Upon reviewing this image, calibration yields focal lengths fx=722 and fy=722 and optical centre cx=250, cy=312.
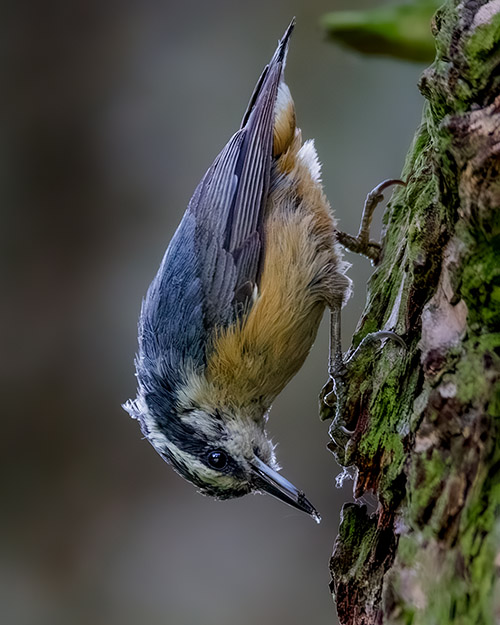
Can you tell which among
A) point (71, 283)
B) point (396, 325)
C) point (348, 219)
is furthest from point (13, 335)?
point (396, 325)

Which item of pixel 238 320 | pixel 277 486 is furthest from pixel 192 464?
pixel 238 320

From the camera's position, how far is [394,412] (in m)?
1.63

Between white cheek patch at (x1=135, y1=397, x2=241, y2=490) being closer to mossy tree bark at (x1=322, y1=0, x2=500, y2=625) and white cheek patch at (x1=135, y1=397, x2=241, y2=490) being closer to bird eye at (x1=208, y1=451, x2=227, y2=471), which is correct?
bird eye at (x1=208, y1=451, x2=227, y2=471)

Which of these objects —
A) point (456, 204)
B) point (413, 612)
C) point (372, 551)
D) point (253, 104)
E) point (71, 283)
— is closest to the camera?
point (413, 612)

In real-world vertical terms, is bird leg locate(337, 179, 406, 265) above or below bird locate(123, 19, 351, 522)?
above

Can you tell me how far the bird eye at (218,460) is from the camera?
240 cm

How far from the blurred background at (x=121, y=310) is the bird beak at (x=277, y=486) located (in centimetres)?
168

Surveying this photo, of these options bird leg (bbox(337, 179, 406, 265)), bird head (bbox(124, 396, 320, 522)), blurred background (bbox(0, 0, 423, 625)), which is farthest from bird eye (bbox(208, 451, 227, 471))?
blurred background (bbox(0, 0, 423, 625))

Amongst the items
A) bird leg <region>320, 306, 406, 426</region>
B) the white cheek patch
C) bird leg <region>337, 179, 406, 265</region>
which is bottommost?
the white cheek patch

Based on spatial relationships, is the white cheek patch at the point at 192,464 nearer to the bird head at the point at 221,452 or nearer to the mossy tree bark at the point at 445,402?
the bird head at the point at 221,452

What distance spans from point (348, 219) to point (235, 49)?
138cm

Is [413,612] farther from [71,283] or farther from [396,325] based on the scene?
[71,283]

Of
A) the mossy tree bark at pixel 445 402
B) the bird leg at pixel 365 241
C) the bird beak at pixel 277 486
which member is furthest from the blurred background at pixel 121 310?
the mossy tree bark at pixel 445 402

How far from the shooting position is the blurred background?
410 centimetres
